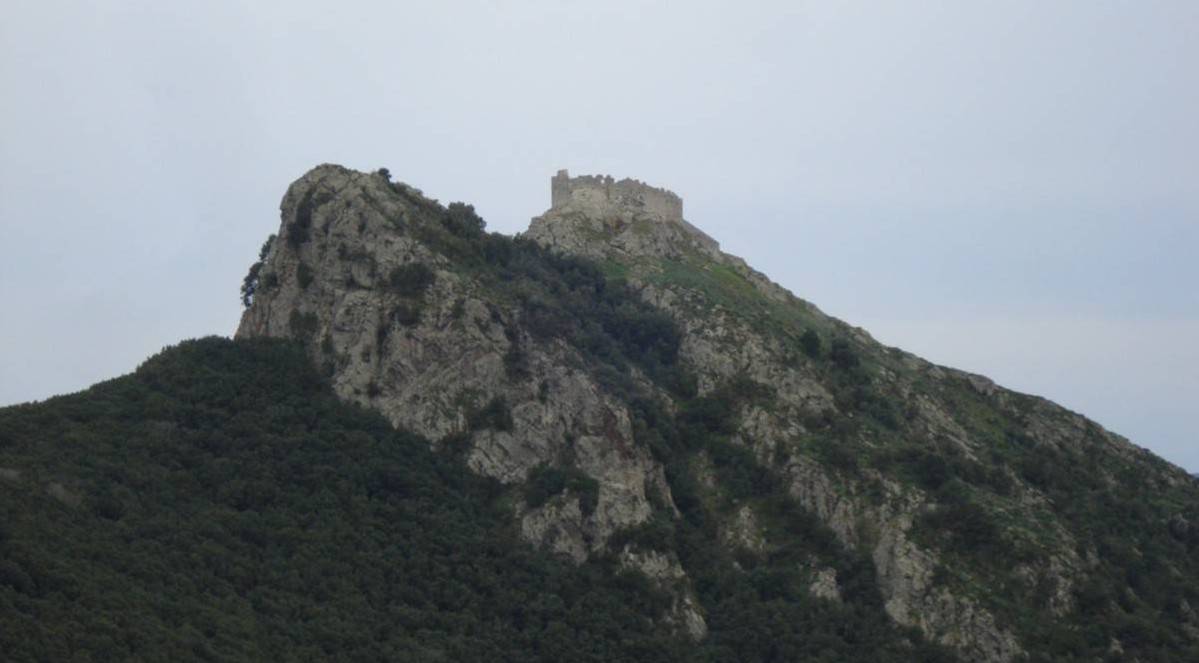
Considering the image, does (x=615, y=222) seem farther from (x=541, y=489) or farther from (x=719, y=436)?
(x=541, y=489)

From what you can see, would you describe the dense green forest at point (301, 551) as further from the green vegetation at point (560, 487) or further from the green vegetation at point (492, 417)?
the green vegetation at point (492, 417)

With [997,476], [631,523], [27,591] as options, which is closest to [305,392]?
[631,523]

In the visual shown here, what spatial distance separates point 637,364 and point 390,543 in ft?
72.7

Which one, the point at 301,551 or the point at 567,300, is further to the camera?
the point at 567,300

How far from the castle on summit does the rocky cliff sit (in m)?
11.8

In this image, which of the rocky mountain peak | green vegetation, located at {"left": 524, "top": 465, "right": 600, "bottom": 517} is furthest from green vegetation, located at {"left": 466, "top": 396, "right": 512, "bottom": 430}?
the rocky mountain peak

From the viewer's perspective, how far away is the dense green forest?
7038 centimetres

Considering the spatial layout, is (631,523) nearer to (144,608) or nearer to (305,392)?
(305,392)

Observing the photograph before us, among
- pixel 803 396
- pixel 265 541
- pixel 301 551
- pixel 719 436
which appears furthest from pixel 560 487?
pixel 803 396

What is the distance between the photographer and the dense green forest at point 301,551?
231 ft

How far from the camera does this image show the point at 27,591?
6569 centimetres

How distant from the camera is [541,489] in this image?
84.3 meters

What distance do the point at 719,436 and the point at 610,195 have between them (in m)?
30.1

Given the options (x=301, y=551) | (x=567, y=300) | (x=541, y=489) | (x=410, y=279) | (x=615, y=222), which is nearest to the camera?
(x=301, y=551)
